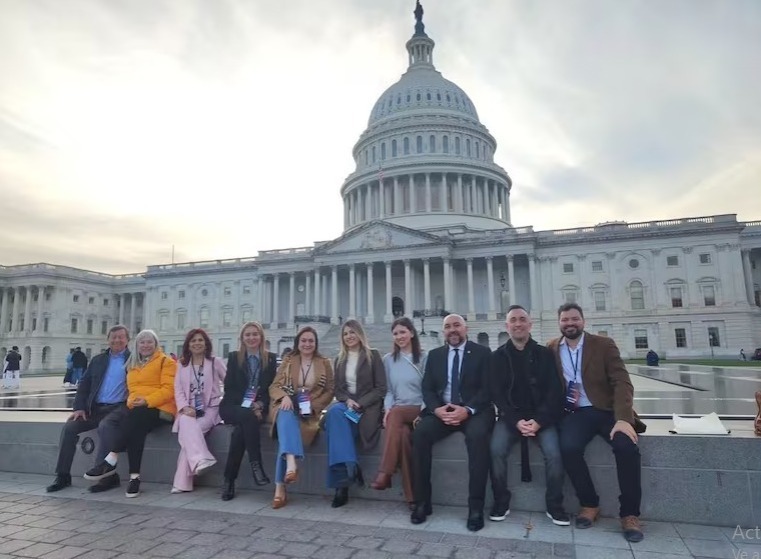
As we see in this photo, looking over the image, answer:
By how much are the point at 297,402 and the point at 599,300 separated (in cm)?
5700

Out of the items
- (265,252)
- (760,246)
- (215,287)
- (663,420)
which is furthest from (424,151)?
(663,420)

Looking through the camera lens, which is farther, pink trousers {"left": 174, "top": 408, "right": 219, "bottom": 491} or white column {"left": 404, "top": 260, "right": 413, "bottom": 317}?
white column {"left": 404, "top": 260, "right": 413, "bottom": 317}

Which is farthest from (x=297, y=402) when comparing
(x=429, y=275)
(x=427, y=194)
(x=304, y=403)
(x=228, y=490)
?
(x=427, y=194)

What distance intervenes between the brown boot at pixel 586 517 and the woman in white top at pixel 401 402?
2.05m

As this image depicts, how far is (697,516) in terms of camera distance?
6121 millimetres

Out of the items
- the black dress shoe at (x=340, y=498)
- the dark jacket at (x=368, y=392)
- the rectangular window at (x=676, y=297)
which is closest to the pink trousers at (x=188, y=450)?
the black dress shoe at (x=340, y=498)

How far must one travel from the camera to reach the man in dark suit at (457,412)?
655cm

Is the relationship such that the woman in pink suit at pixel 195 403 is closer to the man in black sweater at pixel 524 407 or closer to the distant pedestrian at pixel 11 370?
the man in black sweater at pixel 524 407

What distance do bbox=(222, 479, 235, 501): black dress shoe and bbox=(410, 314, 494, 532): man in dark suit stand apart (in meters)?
2.84

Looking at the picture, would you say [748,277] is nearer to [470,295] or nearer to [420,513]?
[470,295]

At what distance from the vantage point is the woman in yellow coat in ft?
26.9

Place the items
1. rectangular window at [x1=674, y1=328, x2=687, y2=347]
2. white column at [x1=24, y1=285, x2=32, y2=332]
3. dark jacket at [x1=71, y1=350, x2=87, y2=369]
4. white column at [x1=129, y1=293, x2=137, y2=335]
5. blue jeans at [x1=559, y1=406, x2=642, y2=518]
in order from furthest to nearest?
white column at [x1=129, y1=293, x2=137, y2=335], white column at [x1=24, y1=285, x2=32, y2=332], rectangular window at [x1=674, y1=328, x2=687, y2=347], dark jacket at [x1=71, y1=350, x2=87, y2=369], blue jeans at [x1=559, y1=406, x2=642, y2=518]

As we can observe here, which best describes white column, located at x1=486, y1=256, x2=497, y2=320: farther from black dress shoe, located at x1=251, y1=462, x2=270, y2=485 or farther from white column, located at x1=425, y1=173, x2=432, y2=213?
black dress shoe, located at x1=251, y1=462, x2=270, y2=485

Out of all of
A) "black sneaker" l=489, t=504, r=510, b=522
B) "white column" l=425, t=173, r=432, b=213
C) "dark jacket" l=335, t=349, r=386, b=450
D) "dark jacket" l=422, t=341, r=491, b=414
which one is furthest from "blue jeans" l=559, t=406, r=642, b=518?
"white column" l=425, t=173, r=432, b=213
